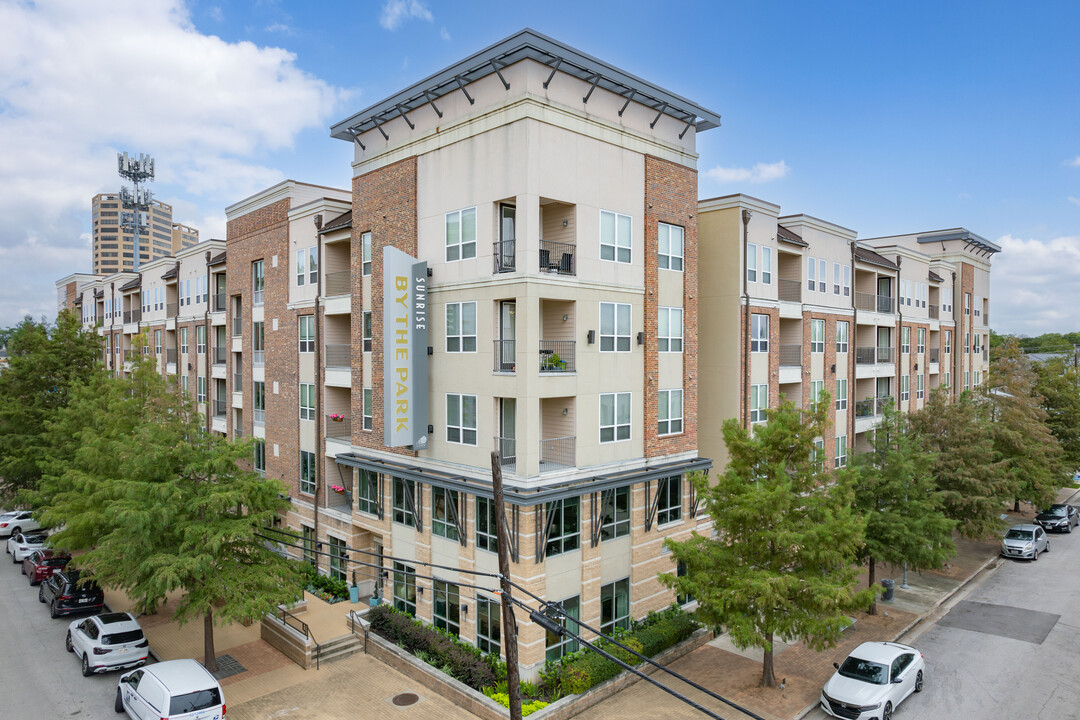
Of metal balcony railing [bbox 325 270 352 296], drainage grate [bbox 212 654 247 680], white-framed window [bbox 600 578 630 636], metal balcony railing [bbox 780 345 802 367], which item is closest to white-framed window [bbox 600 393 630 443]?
white-framed window [bbox 600 578 630 636]

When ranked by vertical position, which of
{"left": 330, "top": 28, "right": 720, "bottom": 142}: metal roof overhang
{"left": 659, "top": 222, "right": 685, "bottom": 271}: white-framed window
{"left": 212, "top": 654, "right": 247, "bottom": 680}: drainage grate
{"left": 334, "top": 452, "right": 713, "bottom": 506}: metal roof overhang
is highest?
{"left": 330, "top": 28, "right": 720, "bottom": 142}: metal roof overhang

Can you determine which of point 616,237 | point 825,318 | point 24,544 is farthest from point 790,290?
point 24,544

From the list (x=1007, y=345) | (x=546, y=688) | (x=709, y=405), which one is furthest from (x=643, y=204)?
(x=1007, y=345)

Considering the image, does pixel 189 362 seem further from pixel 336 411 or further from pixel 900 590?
pixel 900 590

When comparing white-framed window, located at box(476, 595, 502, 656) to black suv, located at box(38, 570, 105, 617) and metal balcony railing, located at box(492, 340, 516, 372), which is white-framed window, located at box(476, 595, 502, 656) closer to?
metal balcony railing, located at box(492, 340, 516, 372)

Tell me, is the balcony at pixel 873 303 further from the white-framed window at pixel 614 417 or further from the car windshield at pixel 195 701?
the car windshield at pixel 195 701

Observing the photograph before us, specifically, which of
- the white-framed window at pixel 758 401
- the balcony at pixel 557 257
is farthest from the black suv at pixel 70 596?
the white-framed window at pixel 758 401

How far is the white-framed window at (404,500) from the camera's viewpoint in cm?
2181

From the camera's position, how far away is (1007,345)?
39.0 m

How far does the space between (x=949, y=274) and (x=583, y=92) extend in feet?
114

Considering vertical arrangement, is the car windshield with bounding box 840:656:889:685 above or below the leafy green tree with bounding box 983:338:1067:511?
below

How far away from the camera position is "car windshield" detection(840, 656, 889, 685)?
17.3 metres

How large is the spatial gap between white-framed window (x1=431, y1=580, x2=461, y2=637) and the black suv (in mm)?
13740

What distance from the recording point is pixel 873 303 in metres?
35.2
